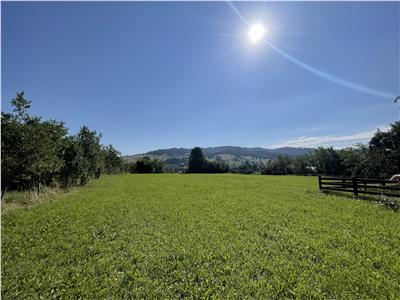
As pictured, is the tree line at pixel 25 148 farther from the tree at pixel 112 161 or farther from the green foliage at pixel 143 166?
the green foliage at pixel 143 166

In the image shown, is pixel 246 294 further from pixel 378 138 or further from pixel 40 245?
pixel 378 138

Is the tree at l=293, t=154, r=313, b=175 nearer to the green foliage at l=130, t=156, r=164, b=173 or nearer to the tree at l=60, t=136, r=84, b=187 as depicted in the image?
the green foliage at l=130, t=156, r=164, b=173

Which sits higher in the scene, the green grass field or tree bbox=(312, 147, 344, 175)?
tree bbox=(312, 147, 344, 175)

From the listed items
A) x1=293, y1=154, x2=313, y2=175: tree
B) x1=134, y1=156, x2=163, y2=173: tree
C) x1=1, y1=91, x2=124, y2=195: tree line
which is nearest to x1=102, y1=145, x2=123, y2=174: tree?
x1=134, y1=156, x2=163, y2=173: tree

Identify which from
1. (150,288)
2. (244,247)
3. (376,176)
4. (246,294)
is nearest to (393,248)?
(244,247)

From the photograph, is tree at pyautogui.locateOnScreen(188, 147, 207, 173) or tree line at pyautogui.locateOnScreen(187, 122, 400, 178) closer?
tree line at pyautogui.locateOnScreen(187, 122, 400, 178)

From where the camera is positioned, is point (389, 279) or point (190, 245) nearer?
point (389, 279)

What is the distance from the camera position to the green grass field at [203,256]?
3.90m

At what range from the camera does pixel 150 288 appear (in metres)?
3.97

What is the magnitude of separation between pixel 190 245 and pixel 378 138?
4612cm

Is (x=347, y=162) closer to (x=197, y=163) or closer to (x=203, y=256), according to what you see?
(x=197, y=163)

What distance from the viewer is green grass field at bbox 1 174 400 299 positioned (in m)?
3.90

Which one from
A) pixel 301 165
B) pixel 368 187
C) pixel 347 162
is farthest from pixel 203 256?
pixel 301 165

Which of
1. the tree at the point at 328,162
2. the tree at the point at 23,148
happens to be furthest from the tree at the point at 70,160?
the tree at the point at 328,162
